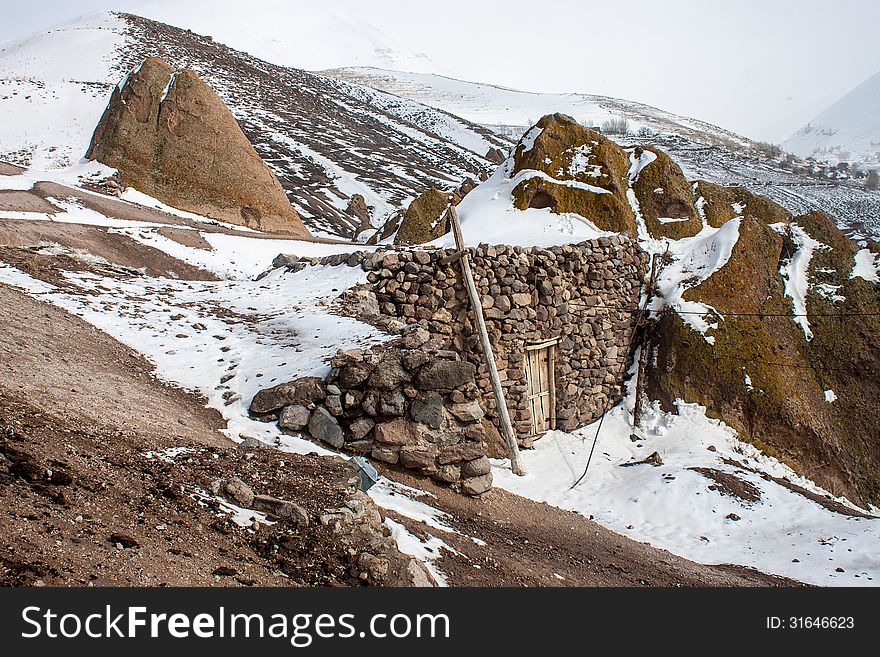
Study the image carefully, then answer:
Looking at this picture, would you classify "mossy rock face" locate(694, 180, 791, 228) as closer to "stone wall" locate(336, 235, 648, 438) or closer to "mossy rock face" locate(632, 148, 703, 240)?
"mossy rock face" locate(632, 148, 703, 240)

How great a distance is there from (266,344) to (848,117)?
129935 mm

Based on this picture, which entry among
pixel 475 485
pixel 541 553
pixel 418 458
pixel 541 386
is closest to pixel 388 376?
pixel 418 458

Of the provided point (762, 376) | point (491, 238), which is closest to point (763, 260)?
point (762, 376)

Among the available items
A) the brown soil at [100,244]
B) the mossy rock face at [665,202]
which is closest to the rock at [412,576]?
the brown soil at [100,244]

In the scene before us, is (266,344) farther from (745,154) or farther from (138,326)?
(745,154)

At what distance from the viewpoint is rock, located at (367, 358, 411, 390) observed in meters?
7.00

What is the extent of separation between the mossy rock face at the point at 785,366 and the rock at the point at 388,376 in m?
6.66

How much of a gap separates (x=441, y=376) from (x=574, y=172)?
9.25 metres

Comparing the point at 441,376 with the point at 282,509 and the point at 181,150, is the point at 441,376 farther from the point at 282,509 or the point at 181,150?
the point at 181,150

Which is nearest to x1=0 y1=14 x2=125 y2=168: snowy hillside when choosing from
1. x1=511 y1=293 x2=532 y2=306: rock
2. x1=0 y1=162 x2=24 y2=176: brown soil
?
x1=0 y1=162 x2=24 y2=176: brown soil

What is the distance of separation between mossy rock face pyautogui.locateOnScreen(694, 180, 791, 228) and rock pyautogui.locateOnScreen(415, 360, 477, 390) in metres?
11.1

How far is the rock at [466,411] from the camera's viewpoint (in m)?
7.31

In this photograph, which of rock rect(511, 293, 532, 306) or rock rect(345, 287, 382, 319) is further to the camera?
rock rect(511, 293, 532, 306)

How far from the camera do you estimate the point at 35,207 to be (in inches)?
565
